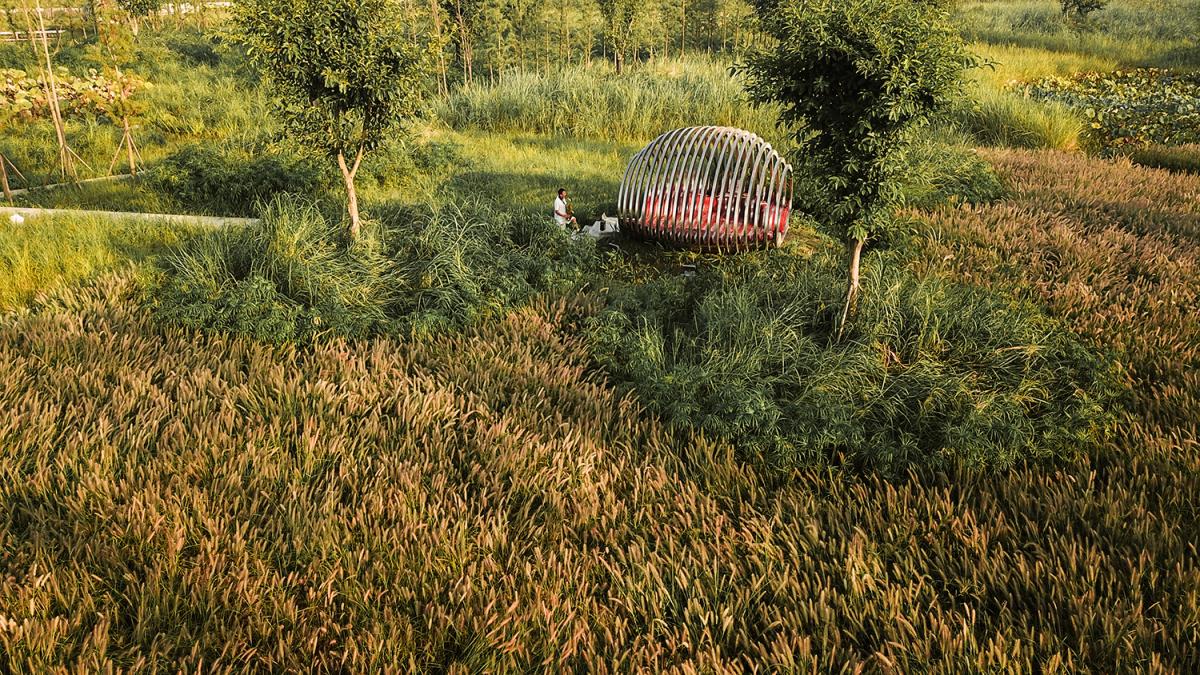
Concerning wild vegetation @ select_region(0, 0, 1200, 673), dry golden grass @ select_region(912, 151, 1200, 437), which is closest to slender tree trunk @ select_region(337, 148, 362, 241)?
wild vegetation @ select_region(0, 0, 1200, 673)

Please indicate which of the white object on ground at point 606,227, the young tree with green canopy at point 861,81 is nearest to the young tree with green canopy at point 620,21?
the white object on ground at point 606,227

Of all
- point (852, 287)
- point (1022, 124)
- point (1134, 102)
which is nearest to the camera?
point (852, 287)

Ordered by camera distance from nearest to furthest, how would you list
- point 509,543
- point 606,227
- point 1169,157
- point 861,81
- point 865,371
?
point 509,543 → point 861,81 → point 865,371 → point 606,227 → point 1169,157

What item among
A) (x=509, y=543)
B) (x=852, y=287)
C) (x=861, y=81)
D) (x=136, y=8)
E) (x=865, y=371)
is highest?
(x=136, y=8)

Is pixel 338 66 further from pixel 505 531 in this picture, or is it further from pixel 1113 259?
pixel 1113 259

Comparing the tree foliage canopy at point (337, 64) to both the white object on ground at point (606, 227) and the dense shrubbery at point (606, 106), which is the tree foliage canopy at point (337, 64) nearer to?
the white object on ground at point (606, 227)

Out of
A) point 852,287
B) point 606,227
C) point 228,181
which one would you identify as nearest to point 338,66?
point 606,227

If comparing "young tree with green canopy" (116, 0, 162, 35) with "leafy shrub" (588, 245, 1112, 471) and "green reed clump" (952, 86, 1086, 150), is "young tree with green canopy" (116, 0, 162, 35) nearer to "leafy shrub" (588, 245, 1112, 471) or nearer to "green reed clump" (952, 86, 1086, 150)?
"green reed clump" (952, 86, 1086, 150)
